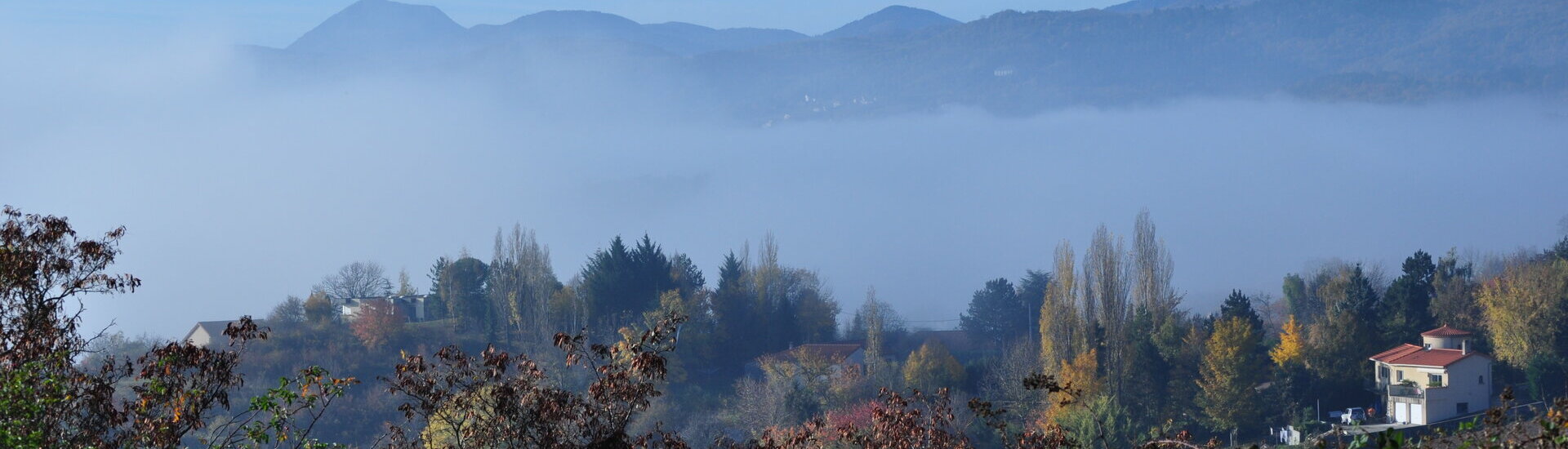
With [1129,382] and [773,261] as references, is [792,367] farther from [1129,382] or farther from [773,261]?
[773,261]

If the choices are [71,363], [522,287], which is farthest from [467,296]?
[71,363]

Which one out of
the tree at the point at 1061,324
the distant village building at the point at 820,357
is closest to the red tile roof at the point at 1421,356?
the tree at the point at 1061,324

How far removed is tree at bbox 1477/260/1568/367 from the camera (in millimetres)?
40625

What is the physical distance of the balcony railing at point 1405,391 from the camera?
3731 centimetres

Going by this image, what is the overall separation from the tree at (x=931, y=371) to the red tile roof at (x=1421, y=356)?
13705 mm

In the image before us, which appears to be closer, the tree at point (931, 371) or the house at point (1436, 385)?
the house at point (1436, 385)

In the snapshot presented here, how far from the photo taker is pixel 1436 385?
37.3 m

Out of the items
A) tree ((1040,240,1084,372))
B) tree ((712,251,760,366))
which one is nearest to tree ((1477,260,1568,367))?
tree ((1040,240,1084,372))

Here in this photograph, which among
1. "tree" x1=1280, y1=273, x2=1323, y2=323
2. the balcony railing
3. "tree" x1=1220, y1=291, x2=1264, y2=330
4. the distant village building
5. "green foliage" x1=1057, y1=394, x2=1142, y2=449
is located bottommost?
"green foliage" x1=1057, y1=394, x2=1142, y2=449

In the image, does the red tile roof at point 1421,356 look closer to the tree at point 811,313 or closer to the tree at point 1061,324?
the tree at point 1061,324

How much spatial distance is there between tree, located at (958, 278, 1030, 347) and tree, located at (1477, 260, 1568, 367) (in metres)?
24.7

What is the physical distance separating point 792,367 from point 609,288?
522 inches

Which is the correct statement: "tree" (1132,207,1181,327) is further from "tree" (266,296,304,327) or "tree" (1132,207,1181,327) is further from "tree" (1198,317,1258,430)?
"tree" (266,296,304,327)

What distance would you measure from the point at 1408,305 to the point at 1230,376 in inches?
298
